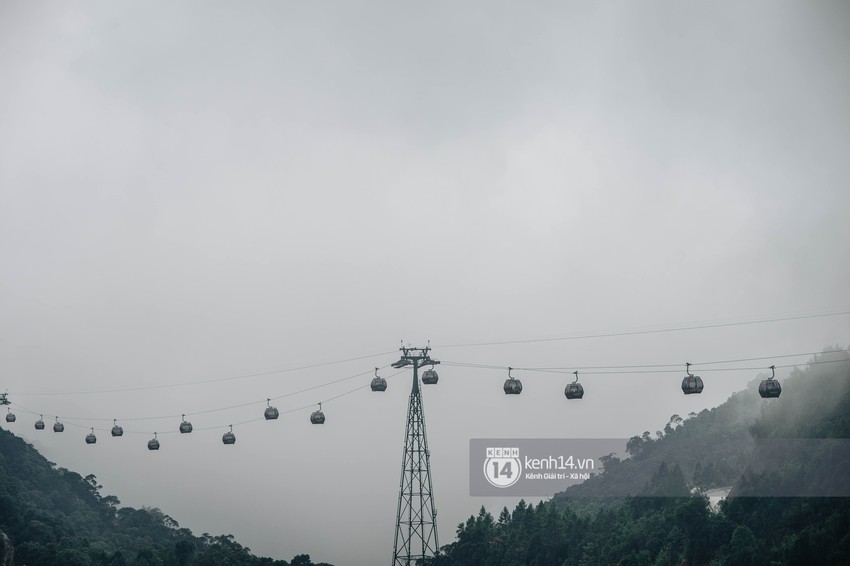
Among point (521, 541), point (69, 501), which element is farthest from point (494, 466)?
point (69, 501)

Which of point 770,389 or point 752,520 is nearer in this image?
point 770,389

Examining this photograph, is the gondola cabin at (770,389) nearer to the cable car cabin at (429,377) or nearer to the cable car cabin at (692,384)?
the cable car cabin at (692,384)

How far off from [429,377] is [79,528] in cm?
12294

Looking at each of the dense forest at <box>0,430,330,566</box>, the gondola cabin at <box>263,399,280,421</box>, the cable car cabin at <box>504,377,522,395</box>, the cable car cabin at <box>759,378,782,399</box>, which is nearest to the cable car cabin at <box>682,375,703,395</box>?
the cable car cabin at <box>759,378,782,399</box>

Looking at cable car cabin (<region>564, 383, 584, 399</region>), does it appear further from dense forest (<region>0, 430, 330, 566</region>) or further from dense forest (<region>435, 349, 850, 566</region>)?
dense forest (<region>0, 430, 330, 566</region>)

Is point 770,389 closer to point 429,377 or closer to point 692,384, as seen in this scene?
→ point 692,384

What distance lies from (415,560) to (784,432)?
6757 centimetres

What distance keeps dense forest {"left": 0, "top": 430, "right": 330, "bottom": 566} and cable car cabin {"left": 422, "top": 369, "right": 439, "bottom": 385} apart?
73.6 metres

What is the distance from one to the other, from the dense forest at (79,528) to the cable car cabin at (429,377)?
73.6 m

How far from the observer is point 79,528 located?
506 feet

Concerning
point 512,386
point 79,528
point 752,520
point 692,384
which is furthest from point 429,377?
point 79,528

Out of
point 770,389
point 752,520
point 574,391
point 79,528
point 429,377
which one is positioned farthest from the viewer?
A: point 79,528

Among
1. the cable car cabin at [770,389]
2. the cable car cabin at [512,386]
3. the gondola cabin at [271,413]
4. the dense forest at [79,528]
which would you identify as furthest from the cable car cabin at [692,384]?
the dense forest at [79,528]

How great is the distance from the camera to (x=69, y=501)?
554 feet
